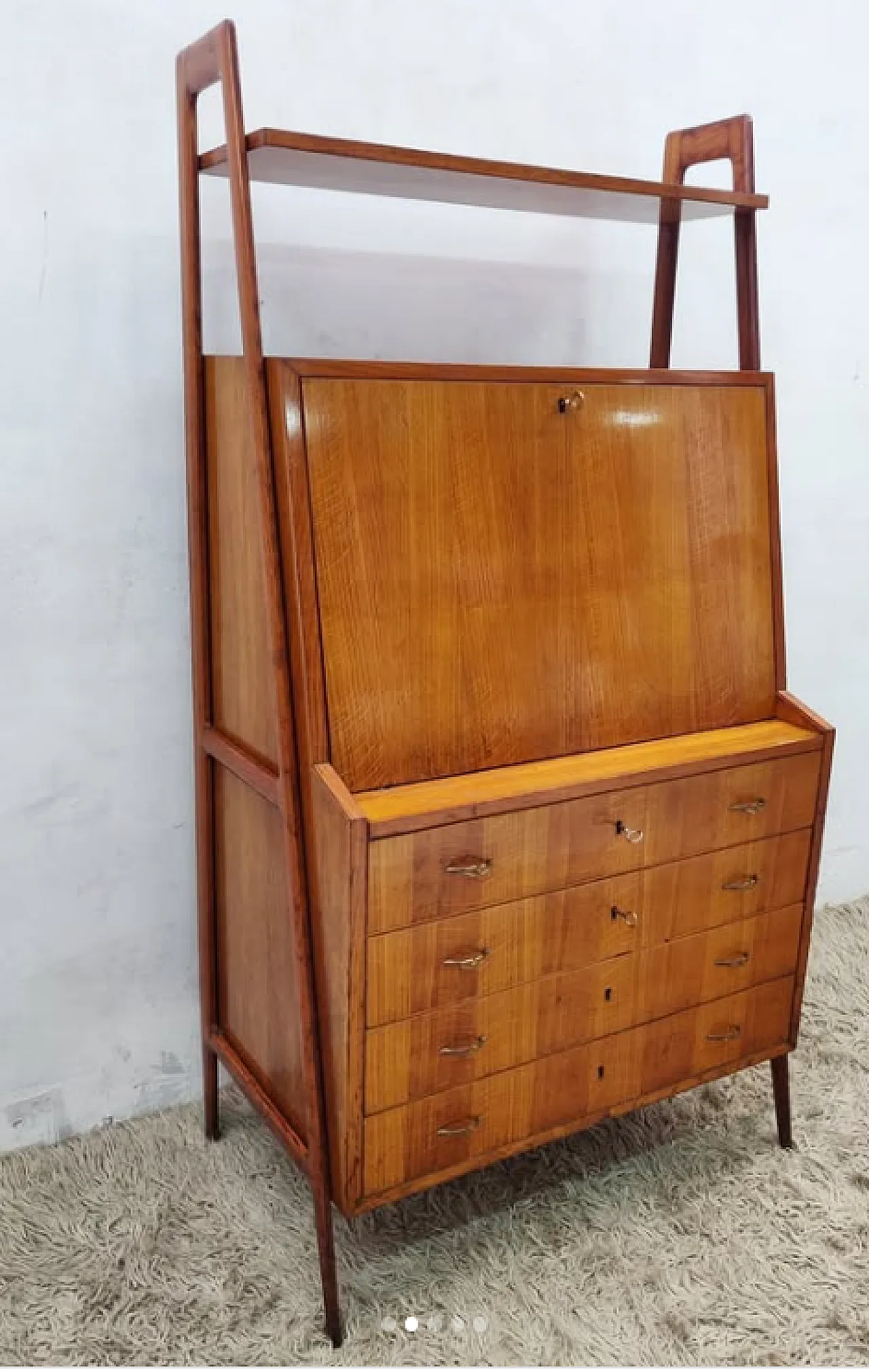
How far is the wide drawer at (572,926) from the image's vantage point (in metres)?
1.58

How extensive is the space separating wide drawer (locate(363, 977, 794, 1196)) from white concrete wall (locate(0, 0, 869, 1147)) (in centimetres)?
64

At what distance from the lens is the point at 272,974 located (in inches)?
70.6

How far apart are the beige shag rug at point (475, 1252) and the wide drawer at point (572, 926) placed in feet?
1.57

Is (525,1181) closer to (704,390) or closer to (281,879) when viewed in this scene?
(281,879)

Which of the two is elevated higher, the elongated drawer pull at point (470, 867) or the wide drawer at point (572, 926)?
the elongated drawer pull at point (470, 867)

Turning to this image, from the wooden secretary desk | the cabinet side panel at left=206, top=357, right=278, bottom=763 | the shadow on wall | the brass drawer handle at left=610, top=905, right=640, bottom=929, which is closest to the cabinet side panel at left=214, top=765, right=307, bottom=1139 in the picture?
the wooden secretary desk

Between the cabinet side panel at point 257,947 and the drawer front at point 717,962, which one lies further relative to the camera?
the drawer front at point 717,962

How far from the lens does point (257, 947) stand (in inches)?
72.2

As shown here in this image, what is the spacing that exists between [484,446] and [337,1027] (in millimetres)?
802

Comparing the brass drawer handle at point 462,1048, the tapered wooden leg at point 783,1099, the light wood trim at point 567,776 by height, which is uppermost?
the light wood trim at point 567,776

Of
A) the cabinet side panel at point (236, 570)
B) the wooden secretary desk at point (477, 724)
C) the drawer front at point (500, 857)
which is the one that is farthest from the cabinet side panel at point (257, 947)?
the drawer front at point (500, 857)

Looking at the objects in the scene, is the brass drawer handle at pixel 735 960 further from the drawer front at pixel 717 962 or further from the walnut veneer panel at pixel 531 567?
the walnut veneer panel at pixel 531 567

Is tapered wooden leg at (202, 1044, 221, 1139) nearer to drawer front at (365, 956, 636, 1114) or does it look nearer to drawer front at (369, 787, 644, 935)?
drawer front at (365, 956, 636, 1114)

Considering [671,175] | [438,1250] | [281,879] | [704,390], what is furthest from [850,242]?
[438,1250]
